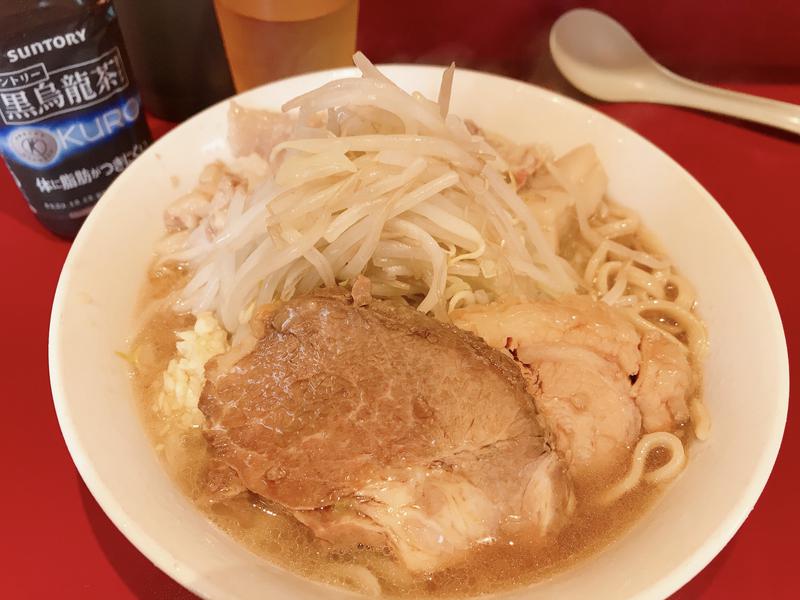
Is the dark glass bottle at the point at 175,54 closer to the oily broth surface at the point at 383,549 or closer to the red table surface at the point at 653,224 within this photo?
the red table surface at the point at 653,224

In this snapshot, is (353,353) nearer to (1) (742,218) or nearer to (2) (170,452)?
(2) (170,452)

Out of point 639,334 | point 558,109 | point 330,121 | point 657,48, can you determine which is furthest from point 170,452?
point 657,48

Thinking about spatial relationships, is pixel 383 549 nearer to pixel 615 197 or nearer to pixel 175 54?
pixel 615 197

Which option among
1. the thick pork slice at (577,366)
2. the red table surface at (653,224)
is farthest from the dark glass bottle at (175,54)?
the thick pork slice at (577,366)

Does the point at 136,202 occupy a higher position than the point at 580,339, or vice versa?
the point at 136,202

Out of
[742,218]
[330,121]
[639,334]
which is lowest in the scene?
[742,218]

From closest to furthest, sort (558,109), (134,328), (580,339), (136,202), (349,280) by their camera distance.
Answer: (580,339) < (349,280) < (134,328) < (136,202) < (558,109)

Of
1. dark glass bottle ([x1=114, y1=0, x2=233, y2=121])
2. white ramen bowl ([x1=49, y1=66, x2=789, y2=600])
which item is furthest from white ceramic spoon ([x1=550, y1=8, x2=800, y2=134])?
dark glass bottle ([x1=114, y1=0, x2=233, y2=121])
